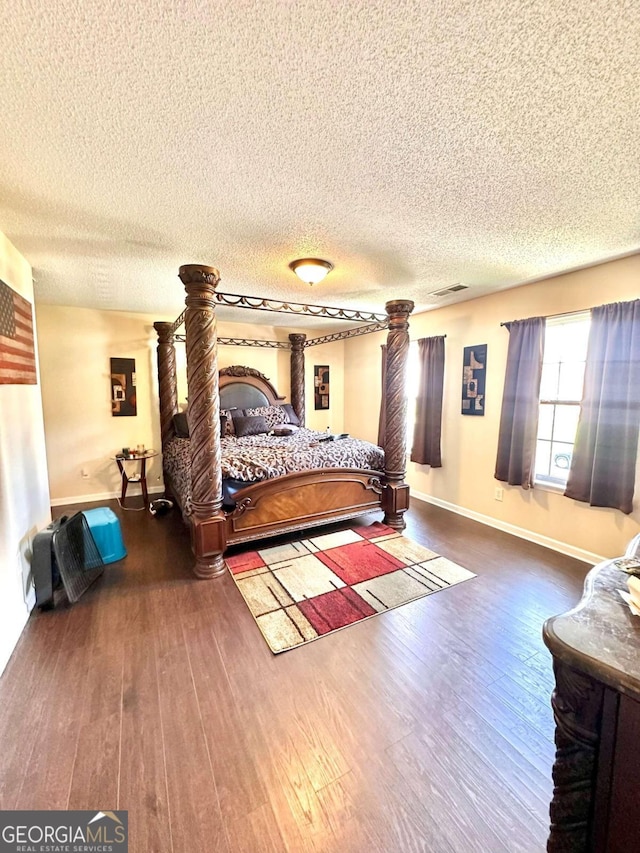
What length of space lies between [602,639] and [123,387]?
5.19m

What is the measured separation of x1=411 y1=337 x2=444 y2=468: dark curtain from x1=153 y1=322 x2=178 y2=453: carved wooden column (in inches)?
131

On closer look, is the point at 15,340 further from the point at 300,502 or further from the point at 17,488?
the point at 300,502

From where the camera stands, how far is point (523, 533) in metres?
3.51

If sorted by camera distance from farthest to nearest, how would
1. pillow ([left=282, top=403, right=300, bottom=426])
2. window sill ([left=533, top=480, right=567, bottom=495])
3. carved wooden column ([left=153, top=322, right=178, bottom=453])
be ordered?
pillow ([left=282, top=403, right=300, bottom=426]) → carved wooden column ([left=153, top=322, right=178, bottom=453]) → window sill ([left=533, top=480, right=567, bottom=495])

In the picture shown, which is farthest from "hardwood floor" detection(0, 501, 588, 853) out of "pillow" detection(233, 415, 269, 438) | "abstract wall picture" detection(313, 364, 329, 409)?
"abstract wall picture" detection(313, 364, 329, 409)

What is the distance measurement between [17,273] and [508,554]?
15.1 ft

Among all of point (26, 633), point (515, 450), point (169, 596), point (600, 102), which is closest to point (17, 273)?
point (26, 633)

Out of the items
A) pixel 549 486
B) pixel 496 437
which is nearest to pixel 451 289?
pixel 496 437

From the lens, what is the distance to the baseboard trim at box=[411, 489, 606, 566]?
9.95ft

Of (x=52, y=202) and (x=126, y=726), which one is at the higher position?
(x=52, y=202)

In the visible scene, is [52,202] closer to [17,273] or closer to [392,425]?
[17,273]

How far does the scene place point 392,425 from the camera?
3.63 metres

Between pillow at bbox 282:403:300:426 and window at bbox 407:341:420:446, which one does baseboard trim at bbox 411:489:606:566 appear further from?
pillow at bbox 282:403:300:426

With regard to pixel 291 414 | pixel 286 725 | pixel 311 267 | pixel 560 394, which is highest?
pixel 311 267
